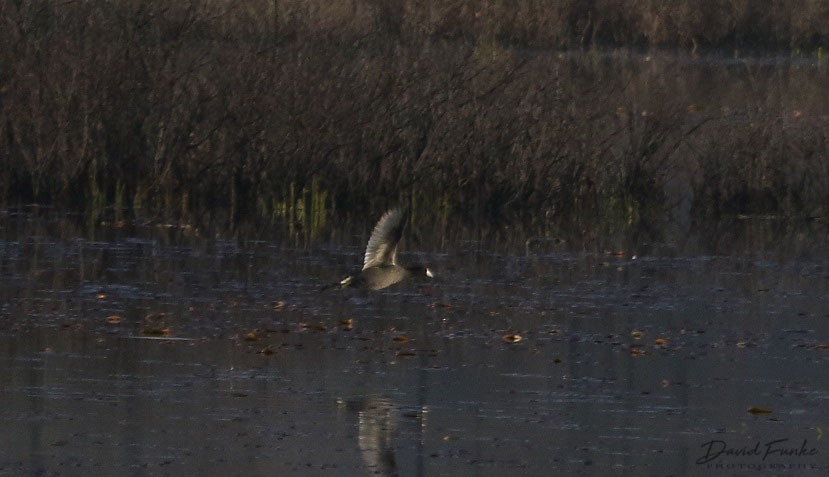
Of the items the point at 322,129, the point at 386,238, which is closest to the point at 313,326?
the point at 386,238

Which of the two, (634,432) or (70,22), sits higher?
(70,22)

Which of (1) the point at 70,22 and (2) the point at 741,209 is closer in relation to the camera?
(1) the point at 70,22

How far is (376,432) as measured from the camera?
8.27 meters

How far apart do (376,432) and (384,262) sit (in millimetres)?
2999

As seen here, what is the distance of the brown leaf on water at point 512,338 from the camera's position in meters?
10.9

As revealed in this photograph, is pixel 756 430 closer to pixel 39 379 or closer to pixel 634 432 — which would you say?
pixel 634 432

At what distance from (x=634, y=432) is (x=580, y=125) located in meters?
9.12

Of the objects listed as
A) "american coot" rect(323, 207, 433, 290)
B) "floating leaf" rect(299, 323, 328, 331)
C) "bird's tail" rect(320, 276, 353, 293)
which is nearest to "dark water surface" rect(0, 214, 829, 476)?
"floating leaf" rect(299, 323, 328, 331)

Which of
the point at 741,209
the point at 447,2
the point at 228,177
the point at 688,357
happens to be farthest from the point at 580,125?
the point at 447,2

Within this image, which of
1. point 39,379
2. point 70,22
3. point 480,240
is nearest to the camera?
point 39,379

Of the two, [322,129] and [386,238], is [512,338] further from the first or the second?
[322,129]

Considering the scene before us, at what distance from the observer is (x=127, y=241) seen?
1472cm

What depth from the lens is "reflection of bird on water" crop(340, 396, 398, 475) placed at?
768 centimetres
